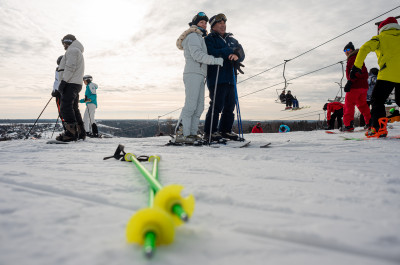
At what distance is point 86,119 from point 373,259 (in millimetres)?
7279

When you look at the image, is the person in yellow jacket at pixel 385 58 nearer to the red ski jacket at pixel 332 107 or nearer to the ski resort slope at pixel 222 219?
the ski resort slope at pixel 222 219

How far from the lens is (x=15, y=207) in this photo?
913 mm

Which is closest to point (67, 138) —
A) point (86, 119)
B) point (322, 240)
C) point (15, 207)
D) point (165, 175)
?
point (86, 119)

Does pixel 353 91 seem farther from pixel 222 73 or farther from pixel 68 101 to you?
pixel 68 101

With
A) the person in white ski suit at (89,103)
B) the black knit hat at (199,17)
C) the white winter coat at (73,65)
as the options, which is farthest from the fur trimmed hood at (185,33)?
the person in white ski suit at (89,103)

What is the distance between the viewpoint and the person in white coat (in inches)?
131

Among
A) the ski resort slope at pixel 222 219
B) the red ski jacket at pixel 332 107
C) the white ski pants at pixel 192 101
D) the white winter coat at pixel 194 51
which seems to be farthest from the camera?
the red ski jacket at pixel 332 107

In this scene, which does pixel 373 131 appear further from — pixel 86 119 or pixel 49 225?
pixel 86 119

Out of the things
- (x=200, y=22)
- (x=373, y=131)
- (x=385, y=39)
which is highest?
(x=200, y=22)

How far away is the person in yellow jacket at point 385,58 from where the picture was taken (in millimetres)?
3338

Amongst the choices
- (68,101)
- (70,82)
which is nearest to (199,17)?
(70,82)

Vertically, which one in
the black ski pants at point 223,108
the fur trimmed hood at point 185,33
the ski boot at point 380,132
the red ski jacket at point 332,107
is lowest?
the ski boot at point 380,132

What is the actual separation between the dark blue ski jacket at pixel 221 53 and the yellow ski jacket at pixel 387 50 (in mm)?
1860

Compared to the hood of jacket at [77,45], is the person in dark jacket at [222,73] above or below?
below
